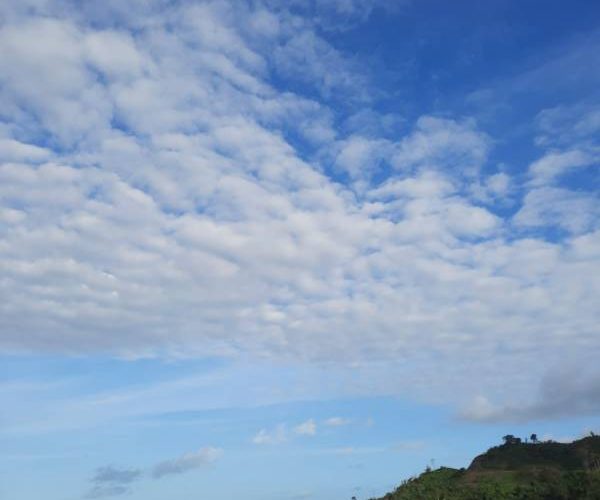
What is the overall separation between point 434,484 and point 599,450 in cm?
2750

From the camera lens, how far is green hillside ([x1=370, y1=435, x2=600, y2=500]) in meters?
84.2

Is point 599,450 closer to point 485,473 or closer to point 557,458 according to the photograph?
point 557,458

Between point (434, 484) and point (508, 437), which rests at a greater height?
point (508, 437)

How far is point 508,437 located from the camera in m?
127

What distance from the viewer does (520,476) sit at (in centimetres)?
9912

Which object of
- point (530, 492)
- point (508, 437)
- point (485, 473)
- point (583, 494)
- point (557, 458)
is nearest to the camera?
point (583, 494)

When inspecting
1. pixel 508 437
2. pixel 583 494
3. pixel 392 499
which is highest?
pixel 508 437

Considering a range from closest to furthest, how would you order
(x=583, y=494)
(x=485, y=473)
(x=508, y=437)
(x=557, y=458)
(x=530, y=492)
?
(x=583, y=494), (x=530, y=492), (x=485, y=473), (x=557, y=458), (x=508, y=437)

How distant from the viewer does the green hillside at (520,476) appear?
276 feet

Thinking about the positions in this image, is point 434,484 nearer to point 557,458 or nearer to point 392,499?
point 392,499

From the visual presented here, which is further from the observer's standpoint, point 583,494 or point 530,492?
point 530,492

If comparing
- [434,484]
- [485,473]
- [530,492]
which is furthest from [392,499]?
[530,492]

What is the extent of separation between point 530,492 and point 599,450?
29.5 metres

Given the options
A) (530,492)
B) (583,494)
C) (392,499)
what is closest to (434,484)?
(392,499)
